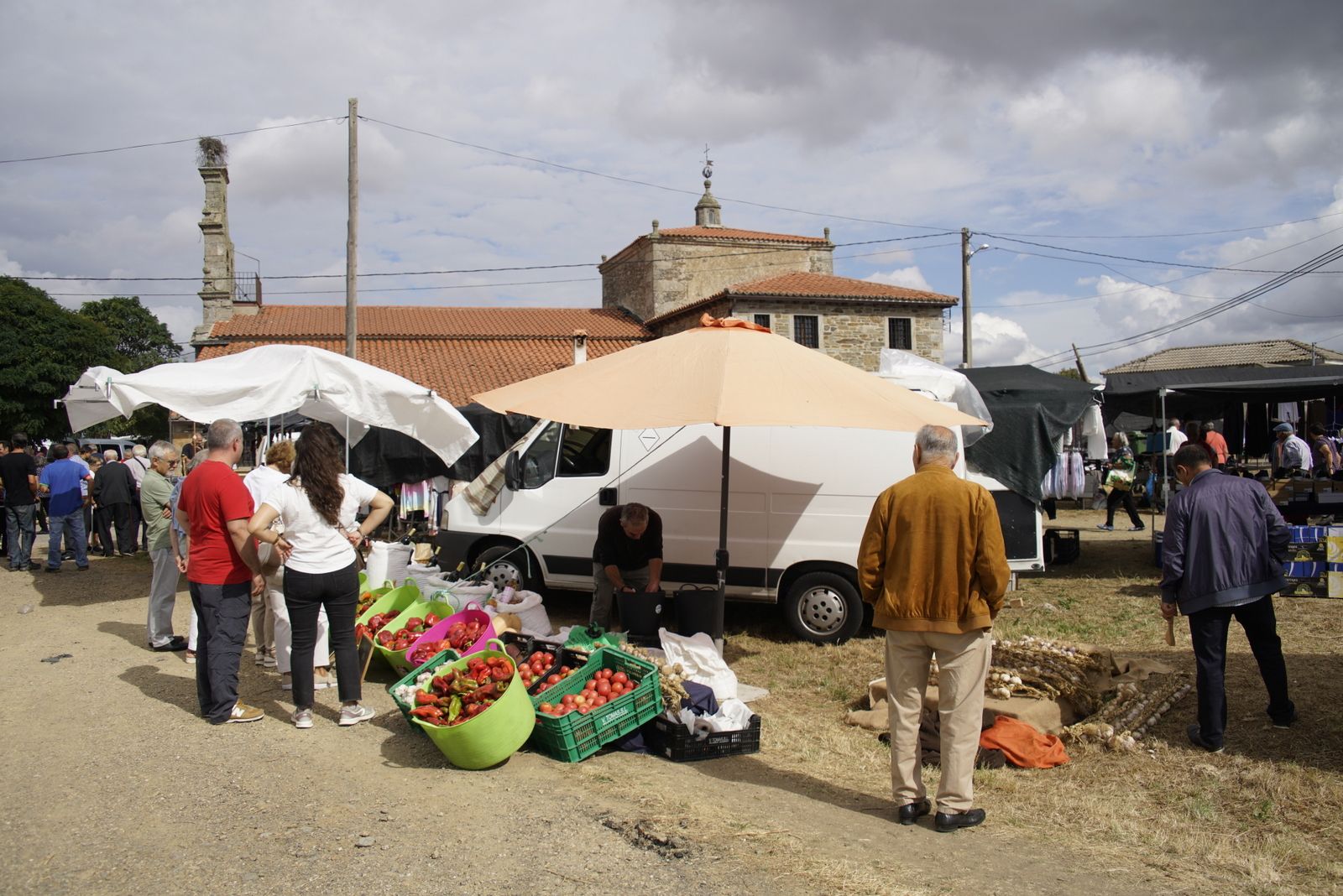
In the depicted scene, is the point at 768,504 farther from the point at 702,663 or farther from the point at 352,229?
the point at 352,229

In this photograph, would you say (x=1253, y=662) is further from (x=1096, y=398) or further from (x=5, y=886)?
(x=5, y=886)

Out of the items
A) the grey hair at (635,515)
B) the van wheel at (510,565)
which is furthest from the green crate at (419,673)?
the van wheel at (510,565)

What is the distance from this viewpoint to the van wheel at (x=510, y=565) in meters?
8.48

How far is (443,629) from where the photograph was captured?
6.16 m

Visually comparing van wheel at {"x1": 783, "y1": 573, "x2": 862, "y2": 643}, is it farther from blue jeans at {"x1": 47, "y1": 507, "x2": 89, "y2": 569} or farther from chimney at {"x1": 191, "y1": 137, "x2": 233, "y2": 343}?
chimney at {"x1": 191, "y1": 137, "x2": 233, "y2": 343}

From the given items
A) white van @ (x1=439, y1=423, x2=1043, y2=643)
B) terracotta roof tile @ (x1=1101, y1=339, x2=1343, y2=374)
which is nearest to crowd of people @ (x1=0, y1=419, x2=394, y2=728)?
white van @ (x1=439, y1=423, x2=1043, y2=643)

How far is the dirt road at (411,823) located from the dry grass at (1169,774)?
0.33m

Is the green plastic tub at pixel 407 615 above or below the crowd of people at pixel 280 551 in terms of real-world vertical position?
below

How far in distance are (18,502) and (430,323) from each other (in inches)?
797

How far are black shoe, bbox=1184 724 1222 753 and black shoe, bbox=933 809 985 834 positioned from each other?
199 cm

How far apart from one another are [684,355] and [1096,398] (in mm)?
7272

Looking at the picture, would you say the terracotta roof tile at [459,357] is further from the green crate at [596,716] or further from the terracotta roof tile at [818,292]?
the green crate at [596,716]

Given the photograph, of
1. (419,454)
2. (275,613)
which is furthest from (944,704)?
(419,454)

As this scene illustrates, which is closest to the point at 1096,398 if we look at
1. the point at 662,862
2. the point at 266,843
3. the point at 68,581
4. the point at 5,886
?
the point at 662,862
